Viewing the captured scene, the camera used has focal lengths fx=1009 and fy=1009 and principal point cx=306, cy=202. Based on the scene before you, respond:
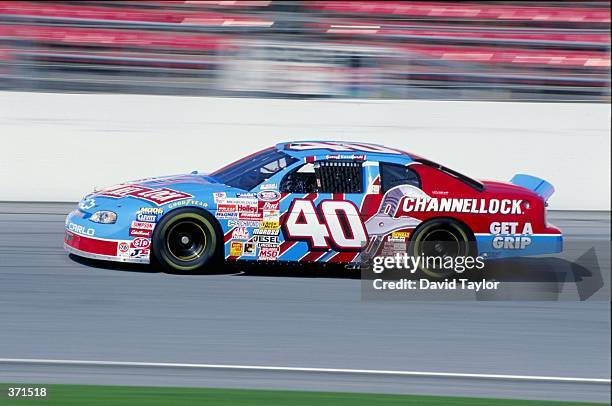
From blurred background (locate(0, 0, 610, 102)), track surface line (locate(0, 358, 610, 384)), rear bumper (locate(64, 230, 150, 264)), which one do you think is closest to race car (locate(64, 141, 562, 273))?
rear bumper (locate(64, 230, 150, 264))

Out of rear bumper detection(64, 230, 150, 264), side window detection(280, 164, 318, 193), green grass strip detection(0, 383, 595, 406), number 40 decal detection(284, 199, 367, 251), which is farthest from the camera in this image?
side window detection(280, 164, 318, 193)

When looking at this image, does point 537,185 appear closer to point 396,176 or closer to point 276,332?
point 396,176

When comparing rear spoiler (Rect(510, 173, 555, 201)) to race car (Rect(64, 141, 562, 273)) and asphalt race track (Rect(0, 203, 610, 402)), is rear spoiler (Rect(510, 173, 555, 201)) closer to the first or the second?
race car (Rect(64, 141, 562, 273))

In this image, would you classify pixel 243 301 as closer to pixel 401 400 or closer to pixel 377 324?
pixel 377 324

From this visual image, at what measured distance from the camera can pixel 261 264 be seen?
908 cm

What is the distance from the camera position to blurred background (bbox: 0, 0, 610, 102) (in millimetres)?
13102

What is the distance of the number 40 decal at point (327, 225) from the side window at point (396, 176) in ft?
1.30

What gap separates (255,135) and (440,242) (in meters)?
4.16

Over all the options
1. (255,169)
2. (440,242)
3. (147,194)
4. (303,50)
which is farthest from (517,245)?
(303,50)

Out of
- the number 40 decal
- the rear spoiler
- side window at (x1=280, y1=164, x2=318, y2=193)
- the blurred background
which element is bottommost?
the number 40 decal

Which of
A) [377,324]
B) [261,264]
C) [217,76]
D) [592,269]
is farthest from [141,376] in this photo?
[217,76]

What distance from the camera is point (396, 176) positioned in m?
9.16

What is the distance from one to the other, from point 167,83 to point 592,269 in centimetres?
592

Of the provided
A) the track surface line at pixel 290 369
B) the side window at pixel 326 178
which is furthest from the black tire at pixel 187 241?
the track surface line at pixel 290 369
